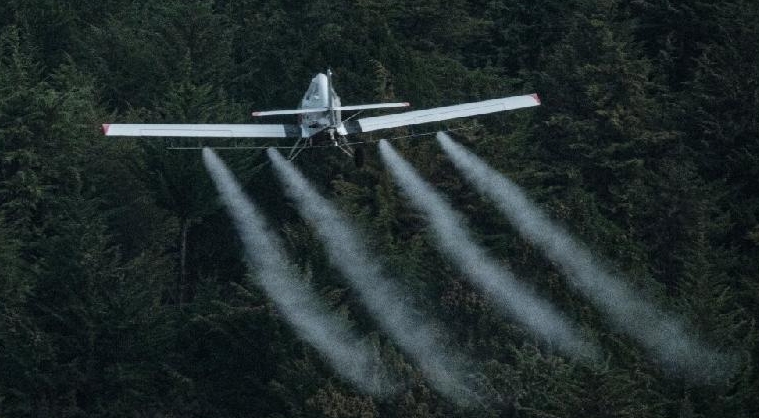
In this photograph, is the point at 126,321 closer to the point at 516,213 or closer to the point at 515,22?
the point at 516,213

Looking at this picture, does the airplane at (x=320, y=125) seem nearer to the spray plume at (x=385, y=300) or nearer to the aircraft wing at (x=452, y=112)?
the aircraft wing at (x=452, y=112)

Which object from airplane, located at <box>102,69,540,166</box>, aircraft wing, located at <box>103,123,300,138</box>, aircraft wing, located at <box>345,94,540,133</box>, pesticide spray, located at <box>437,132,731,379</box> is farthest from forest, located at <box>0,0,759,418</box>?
aircraft wing, located at <box>103,123,300,138</box>

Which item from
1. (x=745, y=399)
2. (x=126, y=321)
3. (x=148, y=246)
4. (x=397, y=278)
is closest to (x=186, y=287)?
(x=148, y=246)

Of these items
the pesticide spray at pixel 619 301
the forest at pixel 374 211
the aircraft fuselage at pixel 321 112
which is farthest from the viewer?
the forest at pixel 374 211

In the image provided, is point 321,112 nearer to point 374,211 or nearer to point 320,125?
point 320,125

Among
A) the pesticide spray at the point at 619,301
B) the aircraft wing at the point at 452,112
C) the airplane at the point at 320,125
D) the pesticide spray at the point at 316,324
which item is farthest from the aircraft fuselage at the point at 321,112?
the pesticide spray at the point at 619,301

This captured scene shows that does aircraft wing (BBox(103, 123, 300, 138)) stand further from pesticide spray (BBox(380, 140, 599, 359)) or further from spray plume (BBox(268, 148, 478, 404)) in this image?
pesticide spray (BBox(380, 140, 599, 359))

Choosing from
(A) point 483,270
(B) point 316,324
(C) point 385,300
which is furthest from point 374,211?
(B) point 316,324
